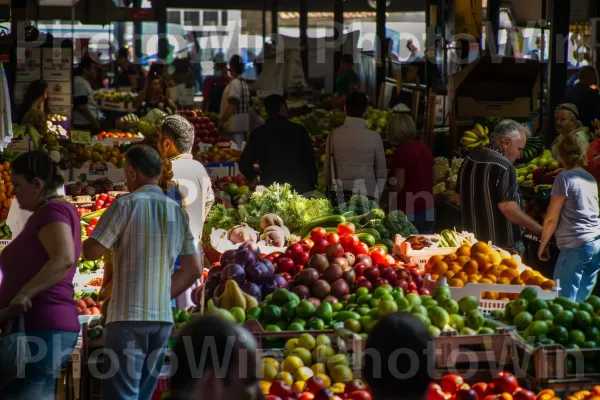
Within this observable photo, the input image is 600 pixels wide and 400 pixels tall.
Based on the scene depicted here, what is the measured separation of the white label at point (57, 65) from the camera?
40.3 feet

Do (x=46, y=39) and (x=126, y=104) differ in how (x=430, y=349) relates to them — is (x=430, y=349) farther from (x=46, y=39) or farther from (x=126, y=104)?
(x=126, y=104)

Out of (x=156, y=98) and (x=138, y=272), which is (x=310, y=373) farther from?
(x=156, y=98)

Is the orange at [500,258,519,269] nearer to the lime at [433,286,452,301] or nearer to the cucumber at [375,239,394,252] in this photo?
the lime at [433,286,452,301]

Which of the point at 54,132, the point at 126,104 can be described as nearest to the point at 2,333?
the point at 54,132

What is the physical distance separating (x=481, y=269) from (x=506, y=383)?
1672 mm

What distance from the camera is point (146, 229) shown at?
487 centimetres

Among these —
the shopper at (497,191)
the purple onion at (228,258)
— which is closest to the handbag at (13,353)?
the purple onion at (228,258)

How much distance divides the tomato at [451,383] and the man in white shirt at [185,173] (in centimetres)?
207

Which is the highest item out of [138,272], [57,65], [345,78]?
[57,65]

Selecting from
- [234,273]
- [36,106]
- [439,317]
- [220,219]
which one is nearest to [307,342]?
[439,317]

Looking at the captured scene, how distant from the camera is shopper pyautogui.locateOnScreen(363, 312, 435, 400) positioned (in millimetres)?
3021

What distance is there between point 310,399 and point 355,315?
2.75 ft

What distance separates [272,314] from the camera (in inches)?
207

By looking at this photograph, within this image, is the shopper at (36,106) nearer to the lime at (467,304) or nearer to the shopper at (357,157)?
the shopper at (357,157)
